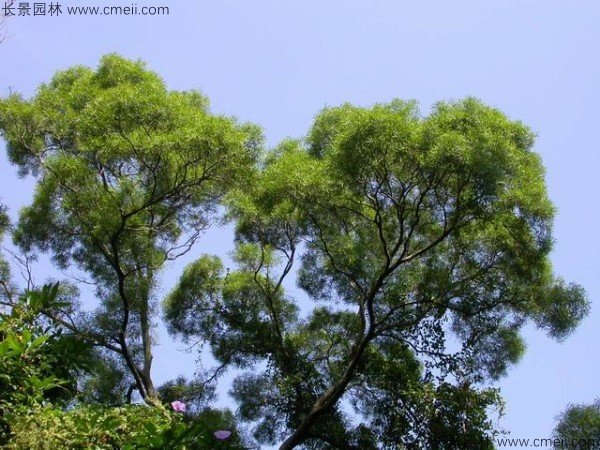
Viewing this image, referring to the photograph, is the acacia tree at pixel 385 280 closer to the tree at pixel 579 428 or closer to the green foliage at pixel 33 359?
the tree at pixel 579 428

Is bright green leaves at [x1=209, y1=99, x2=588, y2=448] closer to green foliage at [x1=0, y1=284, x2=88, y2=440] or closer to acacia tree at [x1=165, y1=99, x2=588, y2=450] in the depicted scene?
acacia tree at [x1=165, y1=99, x2=588, y2=450]

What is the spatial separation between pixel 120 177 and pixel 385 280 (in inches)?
117

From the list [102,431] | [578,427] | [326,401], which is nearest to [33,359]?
[102,431]

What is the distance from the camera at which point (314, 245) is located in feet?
29.0

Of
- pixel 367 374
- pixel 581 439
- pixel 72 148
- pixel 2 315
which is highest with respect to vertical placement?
pixel 72 148

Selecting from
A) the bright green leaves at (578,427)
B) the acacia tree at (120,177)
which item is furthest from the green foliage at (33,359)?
the bright green leaves at (578,427)

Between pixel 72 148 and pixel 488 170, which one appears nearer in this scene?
pixel 488 170

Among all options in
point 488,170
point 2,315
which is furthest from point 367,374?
point 2,315

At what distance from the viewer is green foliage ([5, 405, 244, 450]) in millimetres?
4789

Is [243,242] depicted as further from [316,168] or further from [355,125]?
[355,125]

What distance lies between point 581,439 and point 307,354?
281 cm

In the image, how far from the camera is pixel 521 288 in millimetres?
8273

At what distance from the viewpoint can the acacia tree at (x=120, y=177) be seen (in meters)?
8.07

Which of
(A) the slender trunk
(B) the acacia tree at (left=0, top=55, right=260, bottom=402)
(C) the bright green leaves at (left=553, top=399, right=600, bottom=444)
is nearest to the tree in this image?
(C) the bright green leaves at (left=553, top=399, right=600, bottom=444)
